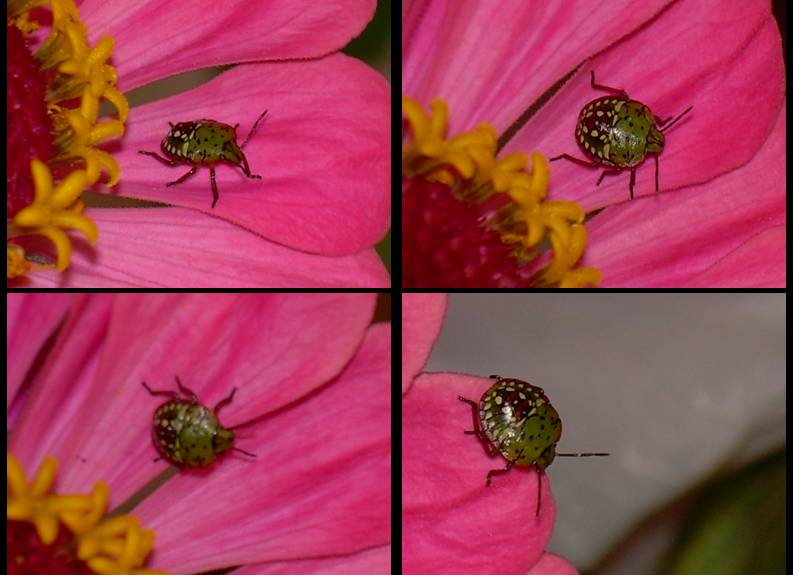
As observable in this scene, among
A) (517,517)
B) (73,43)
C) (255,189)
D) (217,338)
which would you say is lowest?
(517,517)

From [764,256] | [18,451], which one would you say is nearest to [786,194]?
[764,256]

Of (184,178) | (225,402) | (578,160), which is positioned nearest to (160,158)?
(184,178)

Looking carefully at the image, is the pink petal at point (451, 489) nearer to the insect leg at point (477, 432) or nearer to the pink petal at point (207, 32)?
the insect leg at point (477, 432)

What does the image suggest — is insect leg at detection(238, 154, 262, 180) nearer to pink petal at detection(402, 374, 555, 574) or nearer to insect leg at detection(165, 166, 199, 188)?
insect leg at detection(165, 166, 199, 188)

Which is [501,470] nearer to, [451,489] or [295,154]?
[451,489]

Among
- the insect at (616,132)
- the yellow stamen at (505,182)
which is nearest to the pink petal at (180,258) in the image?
the yellow stamen at (505,182)

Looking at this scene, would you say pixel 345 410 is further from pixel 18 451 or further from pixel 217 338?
pixel 18 451
